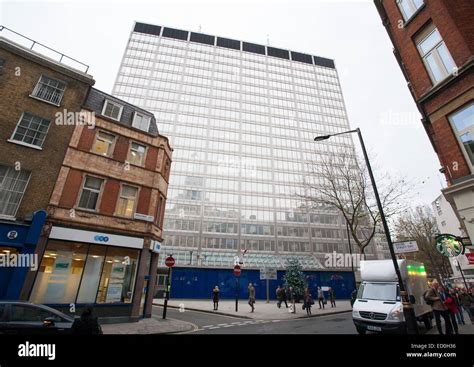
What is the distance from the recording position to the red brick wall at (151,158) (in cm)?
1634

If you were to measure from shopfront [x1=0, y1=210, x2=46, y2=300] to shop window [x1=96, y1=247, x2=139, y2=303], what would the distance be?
3.38m

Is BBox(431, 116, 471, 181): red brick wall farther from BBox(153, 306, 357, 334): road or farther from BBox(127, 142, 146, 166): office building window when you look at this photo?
BBox(127, 142, 146, 166): office building window

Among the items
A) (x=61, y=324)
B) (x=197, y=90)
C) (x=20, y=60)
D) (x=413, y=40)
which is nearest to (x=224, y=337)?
(x=61, y=324)

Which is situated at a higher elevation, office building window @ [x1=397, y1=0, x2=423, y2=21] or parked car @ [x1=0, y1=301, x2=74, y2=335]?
office building window @ [x1=397, y1=0, x2=423, y2=21]

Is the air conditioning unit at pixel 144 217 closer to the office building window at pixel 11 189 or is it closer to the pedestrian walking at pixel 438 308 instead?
the office building window at pixel 11 189

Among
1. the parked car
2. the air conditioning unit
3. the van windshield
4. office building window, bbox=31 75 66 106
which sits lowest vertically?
the parked car

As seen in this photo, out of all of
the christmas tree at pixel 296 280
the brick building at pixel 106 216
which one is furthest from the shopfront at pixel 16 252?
the christmas tree at pixel 296 280

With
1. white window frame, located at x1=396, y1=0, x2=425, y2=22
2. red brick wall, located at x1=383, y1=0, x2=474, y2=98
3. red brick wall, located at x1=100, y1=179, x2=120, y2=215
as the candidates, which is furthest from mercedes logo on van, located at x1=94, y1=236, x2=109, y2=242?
white window frame, located at x1=396, y1=0, x2=425, y2=22

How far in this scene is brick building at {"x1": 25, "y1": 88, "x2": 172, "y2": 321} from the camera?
1218cm

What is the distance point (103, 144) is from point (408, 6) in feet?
62.2

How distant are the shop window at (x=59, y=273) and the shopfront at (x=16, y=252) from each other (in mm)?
737

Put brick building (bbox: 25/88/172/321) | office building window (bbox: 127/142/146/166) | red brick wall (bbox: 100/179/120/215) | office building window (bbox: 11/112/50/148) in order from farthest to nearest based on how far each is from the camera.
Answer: office building window (bbox: 127/142/146/166) < red brick wall (bbox: 100/179/120/215) < office building window (bbox: 11/112/50/148) < brick building (bbox: 25/88/172/321)

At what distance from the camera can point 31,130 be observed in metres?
12.9

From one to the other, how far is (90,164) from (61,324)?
977cm
